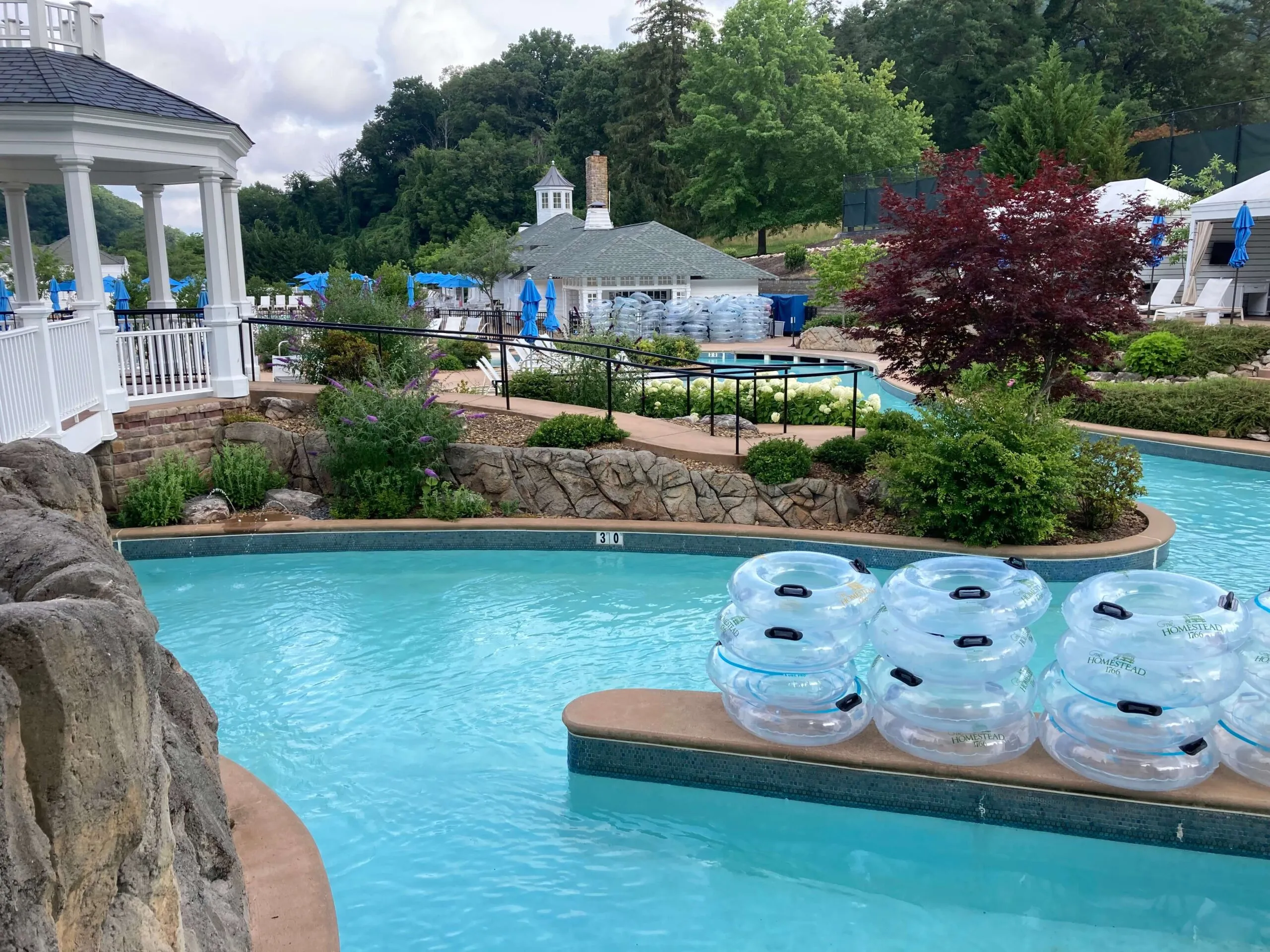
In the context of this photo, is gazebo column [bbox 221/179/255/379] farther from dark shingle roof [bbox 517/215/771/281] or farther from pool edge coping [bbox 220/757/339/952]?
dark shingle roof [bbox 517/215/771/281]

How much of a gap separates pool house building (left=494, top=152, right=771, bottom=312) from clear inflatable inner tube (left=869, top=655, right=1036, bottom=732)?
98.4ft

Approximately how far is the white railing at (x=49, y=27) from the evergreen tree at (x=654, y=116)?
1803 inches

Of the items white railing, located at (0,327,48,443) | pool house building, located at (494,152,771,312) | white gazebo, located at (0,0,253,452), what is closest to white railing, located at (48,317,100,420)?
white gazebo, located at (0,0,253,452)

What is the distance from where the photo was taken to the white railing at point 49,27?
1199 cm

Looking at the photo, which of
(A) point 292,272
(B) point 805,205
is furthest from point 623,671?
(A) point 292,272

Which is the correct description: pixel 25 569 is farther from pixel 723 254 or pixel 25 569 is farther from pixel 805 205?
pixel 805 205

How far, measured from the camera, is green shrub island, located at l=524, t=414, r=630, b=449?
10945mm

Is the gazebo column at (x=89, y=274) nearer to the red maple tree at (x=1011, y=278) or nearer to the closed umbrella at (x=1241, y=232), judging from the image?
the red maple tree at (x=1011, y=278)

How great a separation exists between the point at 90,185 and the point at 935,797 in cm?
1200

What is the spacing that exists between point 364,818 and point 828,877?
8.14 feet

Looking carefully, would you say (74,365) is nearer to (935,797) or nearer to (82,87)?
(82,87)

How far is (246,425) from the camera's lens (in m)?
11.6

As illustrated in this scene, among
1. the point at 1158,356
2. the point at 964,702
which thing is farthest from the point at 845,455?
the point at 1158,356

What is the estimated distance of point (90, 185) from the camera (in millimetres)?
12078
